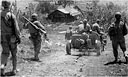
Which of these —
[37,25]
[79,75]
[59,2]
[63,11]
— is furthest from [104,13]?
[59,2]

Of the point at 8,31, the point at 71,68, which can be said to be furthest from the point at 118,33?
the point at 8,31

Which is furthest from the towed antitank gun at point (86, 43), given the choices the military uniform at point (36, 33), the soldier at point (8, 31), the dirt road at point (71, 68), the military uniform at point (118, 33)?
the soldier at point (8, 31)

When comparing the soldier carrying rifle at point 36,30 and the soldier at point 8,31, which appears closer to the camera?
the soldier at point 8,31

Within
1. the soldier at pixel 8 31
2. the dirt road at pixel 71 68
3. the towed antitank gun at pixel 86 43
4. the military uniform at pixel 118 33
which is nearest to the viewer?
the soldier at pixel 8 31

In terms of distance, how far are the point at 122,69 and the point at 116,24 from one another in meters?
2.04

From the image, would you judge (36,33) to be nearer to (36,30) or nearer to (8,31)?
(36,30)

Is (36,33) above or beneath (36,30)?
beneath

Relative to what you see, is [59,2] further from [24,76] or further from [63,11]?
[24,76]

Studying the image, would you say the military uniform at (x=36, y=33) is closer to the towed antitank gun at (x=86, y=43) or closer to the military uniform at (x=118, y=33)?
the towed antitank gun at (x=86, y=43)

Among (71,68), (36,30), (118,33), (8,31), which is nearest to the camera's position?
(8,31)

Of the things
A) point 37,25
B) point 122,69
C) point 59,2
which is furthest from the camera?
point 59,2

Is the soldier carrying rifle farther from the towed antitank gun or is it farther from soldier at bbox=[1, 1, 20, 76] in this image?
soldier at bbox=[1, 1, 20, 76]

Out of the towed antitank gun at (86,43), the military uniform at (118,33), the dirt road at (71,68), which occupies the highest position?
the military uniform at (118,33)

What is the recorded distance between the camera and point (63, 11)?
58375 mm
